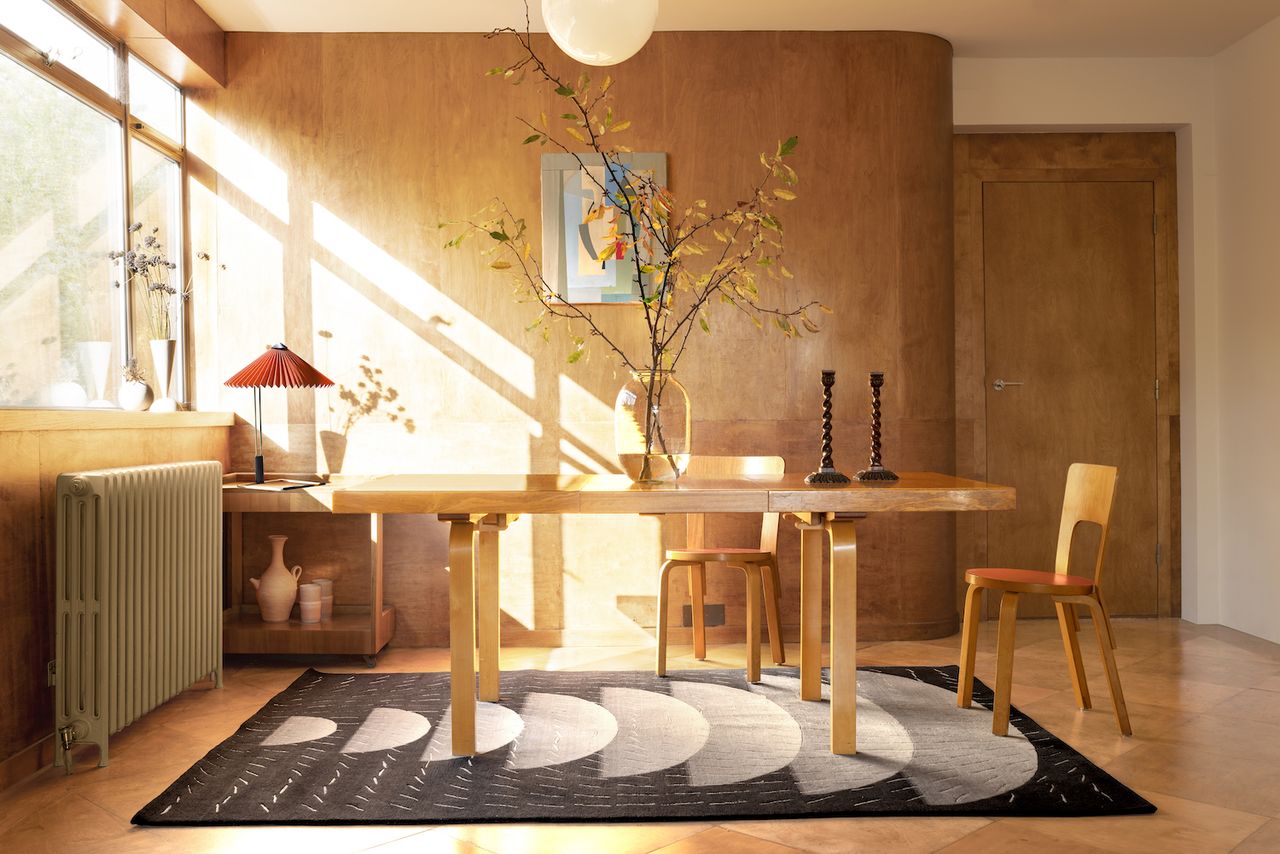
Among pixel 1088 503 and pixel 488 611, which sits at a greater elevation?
pixel 1088 503

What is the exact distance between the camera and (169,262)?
4.31 metres

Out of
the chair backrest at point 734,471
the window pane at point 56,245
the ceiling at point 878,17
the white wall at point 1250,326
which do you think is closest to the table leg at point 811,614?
the chair backrest at point 734,471

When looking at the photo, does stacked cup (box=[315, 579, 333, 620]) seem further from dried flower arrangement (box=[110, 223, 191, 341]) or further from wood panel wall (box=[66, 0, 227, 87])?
wood panel wall (box=[66, 0, 227, 87])

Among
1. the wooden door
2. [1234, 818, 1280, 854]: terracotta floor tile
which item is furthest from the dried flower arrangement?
[1234, 818, 1280, 854]: terracotta floor tile

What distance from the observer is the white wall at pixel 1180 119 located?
16.1 feet

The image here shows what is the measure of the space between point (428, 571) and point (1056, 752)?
2.71 meters

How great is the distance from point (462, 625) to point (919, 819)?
130 centimetres

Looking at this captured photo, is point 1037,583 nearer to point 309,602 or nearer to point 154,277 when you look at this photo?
point 309,602

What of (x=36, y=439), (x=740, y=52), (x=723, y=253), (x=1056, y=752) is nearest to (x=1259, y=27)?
(x=740, y=52)

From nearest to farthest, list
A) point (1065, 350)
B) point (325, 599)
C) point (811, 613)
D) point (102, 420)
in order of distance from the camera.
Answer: point (102, 420) < point (811, 613) < point (325, 599) < point (1065, 350)

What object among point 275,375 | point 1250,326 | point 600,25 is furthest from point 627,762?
point 1250,326

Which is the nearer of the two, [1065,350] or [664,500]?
[664,500]

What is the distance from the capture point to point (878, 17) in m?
4.45

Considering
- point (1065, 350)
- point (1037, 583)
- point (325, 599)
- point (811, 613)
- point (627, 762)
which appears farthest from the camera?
point (1065, 350)
